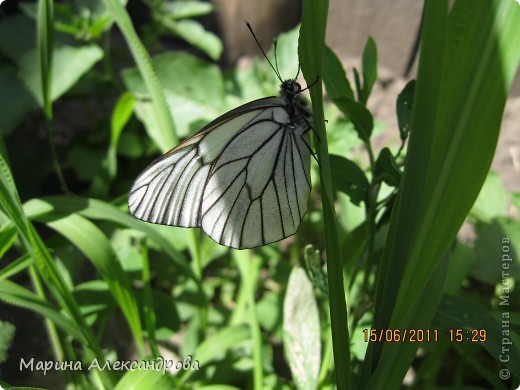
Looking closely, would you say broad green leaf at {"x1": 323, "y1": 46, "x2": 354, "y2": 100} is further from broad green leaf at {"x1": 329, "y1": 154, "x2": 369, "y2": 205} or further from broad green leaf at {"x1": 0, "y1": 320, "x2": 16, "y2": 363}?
broad green leaf at {"x1": 0, "y1": 320, "x2": 16, "y2": 363}

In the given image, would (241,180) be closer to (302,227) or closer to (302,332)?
(302,332)

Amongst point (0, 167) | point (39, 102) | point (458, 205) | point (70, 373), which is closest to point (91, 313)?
point (70, 373)

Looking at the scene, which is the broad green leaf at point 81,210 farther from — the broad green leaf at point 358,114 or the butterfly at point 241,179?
the broad green leaf at point 358,114

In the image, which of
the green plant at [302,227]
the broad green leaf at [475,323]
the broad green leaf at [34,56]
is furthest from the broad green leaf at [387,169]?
the broad green leaf at [34,56]

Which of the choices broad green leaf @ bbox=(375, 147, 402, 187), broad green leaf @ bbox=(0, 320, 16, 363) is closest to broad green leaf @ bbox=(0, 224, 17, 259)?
broad green leaf @ bbox=(0, 320, 16, 363)

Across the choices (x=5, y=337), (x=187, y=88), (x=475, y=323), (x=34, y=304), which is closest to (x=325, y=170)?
(x=475, y=323)

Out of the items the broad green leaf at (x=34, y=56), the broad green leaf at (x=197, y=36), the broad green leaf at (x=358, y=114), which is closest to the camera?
the broad green leaf at (x=358, y=114)

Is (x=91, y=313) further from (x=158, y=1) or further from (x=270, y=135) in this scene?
(x=158, y=1)
